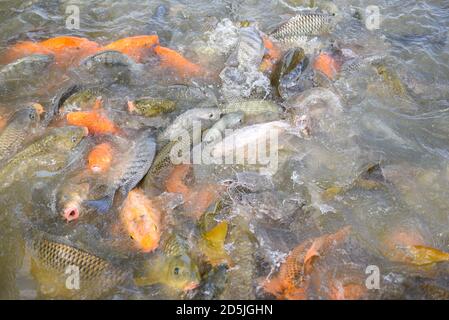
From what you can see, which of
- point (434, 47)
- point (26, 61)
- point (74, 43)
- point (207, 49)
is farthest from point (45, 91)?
point (434, 47)

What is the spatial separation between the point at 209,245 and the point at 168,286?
512 mm

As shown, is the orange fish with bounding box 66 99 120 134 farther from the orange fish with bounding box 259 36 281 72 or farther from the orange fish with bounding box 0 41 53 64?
the orange fish with bounding box 259 36 281 72

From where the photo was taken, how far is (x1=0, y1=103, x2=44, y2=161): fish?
15.1 feet

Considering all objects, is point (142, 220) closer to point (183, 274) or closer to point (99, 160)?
point (183, 274)

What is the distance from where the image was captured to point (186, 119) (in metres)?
4.82

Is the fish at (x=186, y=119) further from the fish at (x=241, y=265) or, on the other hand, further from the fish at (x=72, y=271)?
the fish at (x=72, y=271)

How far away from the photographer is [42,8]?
704cm

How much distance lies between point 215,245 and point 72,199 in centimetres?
149

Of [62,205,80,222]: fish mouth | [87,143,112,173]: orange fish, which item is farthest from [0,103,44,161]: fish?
[62,205,80,222]: fish mouth

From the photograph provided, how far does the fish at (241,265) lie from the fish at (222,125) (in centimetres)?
104

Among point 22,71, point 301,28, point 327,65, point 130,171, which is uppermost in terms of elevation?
point 301,28

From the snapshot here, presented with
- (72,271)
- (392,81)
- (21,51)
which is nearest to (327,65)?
(392,81)

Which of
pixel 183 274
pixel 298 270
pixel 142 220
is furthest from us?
pixel 142 220

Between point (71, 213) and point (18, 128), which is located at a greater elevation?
point (18, 128)
